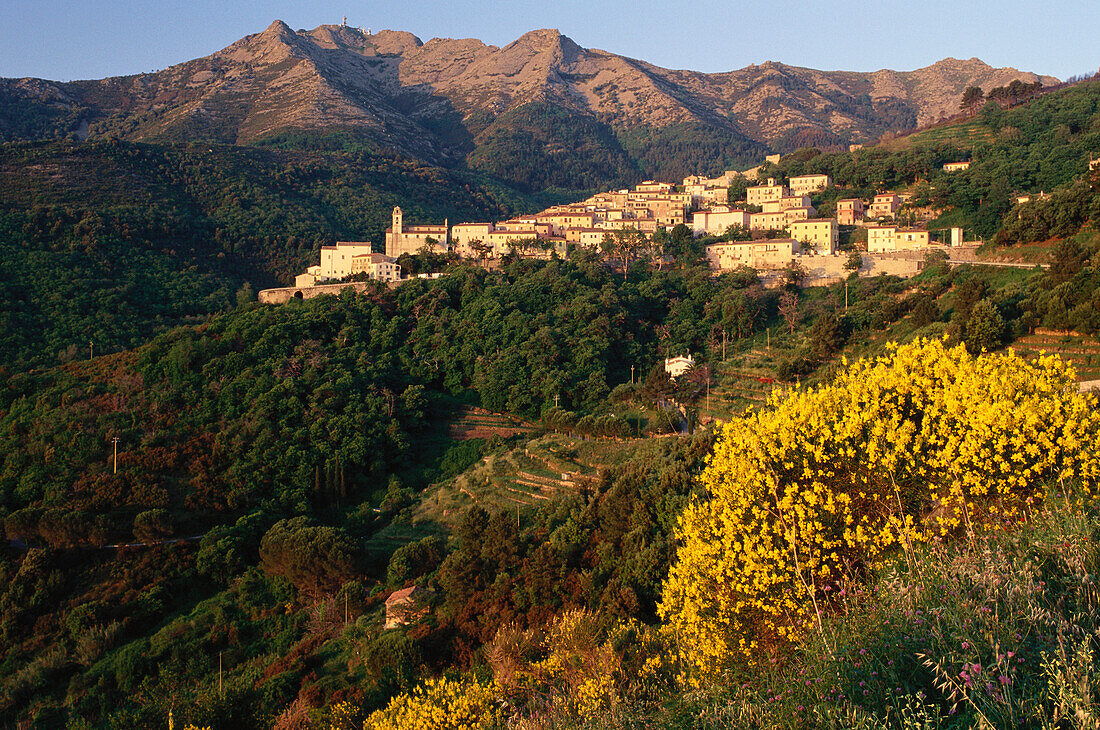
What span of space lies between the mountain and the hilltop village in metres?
63.8

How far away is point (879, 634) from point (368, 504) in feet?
92.6

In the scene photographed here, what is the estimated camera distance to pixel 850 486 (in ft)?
33.0

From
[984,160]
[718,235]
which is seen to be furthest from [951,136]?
[718,235]

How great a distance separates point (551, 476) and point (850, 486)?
19073 millimetres

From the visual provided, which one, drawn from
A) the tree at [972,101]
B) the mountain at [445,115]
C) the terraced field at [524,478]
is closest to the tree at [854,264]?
the terraced field at [524,478]

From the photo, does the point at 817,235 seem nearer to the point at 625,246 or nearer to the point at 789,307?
the point at 789,307

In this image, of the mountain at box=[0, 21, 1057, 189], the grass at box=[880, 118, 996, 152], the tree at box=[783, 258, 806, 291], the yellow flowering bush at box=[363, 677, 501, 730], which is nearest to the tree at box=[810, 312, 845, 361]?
the tree at box=[783, 258, 806, 291]

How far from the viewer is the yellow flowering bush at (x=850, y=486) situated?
921 centimetres

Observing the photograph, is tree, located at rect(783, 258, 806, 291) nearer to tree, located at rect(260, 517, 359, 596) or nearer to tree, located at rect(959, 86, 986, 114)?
tree, located at rect(260, 517, 359, 596)

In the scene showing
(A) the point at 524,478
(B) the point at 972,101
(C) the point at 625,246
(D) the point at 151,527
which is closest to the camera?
(D) the point at 151,527

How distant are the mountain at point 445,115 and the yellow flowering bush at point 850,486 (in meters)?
119

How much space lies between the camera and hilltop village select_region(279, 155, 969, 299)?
5119 centimetres

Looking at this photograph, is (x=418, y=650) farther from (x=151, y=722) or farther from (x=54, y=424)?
(x=54, y=424)

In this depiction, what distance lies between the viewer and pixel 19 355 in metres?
42.7
